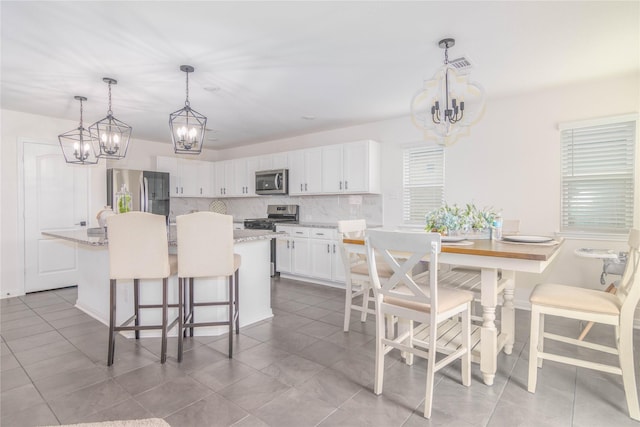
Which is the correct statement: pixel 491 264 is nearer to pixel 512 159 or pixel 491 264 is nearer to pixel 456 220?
pixel 456 220

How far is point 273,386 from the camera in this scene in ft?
7.13

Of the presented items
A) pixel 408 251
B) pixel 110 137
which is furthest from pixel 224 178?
pixel 408 251

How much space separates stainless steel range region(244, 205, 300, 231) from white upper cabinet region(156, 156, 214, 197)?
1.36m

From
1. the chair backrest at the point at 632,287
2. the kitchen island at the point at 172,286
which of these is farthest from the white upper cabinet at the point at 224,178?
the chair backrest at the point at 632,287

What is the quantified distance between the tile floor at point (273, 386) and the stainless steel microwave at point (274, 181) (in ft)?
9.50

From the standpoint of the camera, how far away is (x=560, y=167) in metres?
3.55

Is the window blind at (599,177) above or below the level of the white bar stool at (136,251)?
above

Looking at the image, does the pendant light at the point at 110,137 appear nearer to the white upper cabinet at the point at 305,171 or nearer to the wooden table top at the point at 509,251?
the white upper cabinet at the point at 305,171

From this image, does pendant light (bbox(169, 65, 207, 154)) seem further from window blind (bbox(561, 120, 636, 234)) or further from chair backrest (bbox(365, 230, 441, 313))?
window blind (bbox(561, 120, 636, 234))

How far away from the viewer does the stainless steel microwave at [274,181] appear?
5562 mm

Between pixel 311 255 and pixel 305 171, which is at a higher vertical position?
pixel 305 171

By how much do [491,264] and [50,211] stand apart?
541 centimetres

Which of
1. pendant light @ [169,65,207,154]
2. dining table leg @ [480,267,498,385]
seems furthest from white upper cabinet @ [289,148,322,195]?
dining table leg @ [480,267,498,385]

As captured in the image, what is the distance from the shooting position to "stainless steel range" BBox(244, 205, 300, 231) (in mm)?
5652
